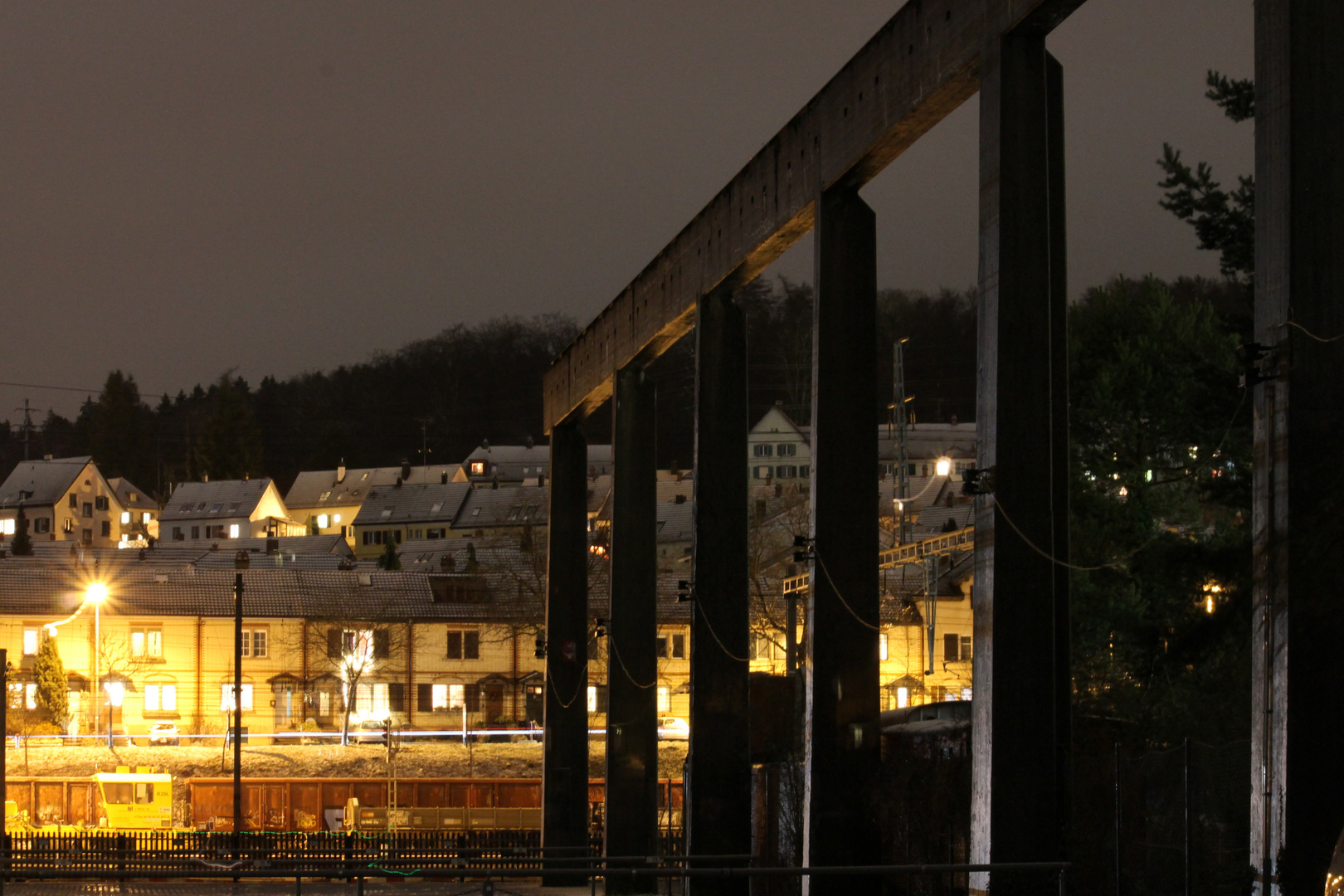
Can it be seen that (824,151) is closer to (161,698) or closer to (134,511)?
(161,698)

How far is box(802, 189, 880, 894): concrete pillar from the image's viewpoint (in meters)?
15.6

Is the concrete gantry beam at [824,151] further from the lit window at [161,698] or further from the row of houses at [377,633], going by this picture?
the lit window at [161,698]

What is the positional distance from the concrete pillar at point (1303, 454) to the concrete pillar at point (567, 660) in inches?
806

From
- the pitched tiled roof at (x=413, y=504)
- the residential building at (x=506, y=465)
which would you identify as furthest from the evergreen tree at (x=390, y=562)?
the residential building at (x=506, y=465)

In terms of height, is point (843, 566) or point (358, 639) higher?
point (843, 566)

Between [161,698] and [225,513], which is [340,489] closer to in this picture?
[225,513]

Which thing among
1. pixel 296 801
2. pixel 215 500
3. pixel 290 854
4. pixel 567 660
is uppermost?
pixel 215 500

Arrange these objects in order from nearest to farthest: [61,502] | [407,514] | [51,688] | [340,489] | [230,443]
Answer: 1. [51,688]
2. [407,514]
3. [61,502]
4. [340,489]
5. [230,443]

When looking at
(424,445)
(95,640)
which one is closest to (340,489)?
(424,445)

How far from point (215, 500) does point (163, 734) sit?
253 ft

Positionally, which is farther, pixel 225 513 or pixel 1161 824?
pixel 225 513

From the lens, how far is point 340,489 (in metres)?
140

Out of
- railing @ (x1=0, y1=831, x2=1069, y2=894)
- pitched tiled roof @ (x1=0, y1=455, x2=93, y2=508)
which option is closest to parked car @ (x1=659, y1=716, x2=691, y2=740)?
railing @ (x1=0, y1=831, x2=1069, y2=894)

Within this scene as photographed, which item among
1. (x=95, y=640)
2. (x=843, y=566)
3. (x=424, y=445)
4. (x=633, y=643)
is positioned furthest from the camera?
(x=424, y=445)
